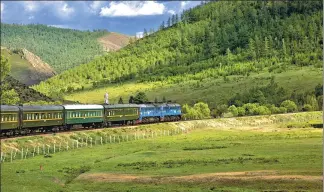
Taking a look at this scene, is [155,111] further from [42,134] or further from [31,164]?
[31,164]

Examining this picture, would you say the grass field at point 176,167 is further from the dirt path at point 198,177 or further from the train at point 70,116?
the train at point 70,116

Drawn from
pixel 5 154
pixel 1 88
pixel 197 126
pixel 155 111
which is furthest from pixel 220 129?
pixel 5 154

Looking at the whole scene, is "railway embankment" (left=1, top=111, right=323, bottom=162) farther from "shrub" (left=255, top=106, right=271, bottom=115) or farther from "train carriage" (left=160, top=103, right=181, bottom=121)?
"shrub" (left=255, top=106, right=271, bottom=115)

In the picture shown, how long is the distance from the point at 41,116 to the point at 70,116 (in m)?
9.15

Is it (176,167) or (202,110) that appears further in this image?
(202,110)

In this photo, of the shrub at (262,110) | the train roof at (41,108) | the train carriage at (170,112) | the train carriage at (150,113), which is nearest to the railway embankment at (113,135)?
the train roof at (41,108)

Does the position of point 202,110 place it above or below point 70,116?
above

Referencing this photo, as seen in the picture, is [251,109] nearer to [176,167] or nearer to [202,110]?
[202,110]

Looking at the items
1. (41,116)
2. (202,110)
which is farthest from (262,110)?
(41,116)

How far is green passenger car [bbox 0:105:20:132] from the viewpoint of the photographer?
60875 millimetres

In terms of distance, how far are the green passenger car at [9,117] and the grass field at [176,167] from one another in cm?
190

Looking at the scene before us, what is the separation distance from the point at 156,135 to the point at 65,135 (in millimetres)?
27495

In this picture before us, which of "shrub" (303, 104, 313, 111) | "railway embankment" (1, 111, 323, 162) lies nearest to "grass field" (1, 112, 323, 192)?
"railway embankment" (1, 111, 323, 162)

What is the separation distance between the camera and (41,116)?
70.0 m
